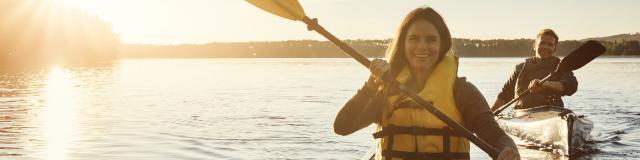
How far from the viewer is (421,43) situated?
4133 millimetres

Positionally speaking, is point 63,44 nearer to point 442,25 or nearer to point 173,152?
point 173,152

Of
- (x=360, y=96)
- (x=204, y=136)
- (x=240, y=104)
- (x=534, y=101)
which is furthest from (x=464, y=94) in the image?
(x=240, y=104)

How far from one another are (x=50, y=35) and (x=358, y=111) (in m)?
84.3

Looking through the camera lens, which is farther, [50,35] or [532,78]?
[50,35]

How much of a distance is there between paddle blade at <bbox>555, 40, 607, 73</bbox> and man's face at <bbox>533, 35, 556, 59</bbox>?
130 cm

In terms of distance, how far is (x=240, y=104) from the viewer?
27.1m

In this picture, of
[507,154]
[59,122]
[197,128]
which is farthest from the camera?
[59,122]

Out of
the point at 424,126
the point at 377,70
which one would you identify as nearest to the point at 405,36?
the point at 377,70

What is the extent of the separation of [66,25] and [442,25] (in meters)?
91.1

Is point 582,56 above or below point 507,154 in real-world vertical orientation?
above

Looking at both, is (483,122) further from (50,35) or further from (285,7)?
(50,35)

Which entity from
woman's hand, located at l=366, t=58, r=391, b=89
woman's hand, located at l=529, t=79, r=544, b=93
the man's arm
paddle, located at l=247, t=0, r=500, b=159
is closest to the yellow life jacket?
paddle, located at l=247, t=0, r=500, b=159

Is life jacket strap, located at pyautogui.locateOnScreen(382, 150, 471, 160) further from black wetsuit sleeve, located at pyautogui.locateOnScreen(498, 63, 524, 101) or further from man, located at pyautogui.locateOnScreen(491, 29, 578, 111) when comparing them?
black wetsuit sleeve, located at pyautogui.locateOnScreen(498, 63, 524, 101)

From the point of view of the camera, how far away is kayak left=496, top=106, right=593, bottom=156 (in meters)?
11.0
